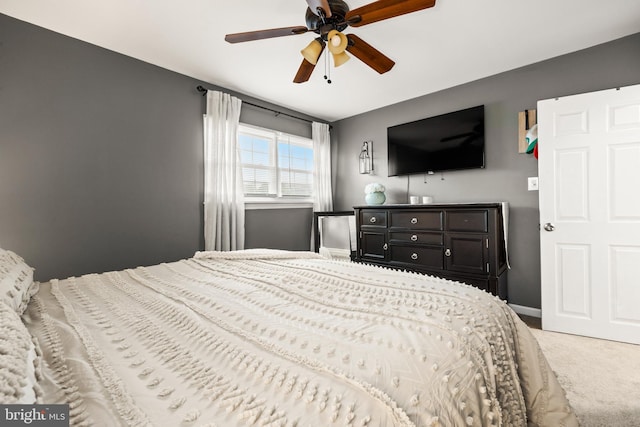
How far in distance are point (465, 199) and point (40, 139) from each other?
157 inches

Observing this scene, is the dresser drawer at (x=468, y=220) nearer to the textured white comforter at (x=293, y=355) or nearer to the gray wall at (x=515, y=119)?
the gray wall at (x=515, y=119)

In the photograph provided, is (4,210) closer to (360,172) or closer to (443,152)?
(360,172)

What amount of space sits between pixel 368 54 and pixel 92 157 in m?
2.38

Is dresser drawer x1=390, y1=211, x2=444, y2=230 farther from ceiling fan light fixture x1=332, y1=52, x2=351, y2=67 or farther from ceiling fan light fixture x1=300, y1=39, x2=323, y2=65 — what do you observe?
ceiling fan light fixture x1=300, y1=39, x2=323, y2=65

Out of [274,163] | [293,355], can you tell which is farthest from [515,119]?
[293,355]

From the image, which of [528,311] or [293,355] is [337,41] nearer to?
[293,355]

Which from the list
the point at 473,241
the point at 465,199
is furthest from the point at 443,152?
the point at 473,241

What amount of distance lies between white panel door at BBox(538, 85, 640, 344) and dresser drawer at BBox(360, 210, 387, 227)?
4.79 ft

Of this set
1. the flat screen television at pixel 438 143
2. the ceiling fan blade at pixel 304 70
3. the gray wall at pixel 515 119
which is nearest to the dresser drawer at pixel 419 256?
the gray wall at pixel 515 119

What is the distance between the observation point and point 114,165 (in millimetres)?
2451

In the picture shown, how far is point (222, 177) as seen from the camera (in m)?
3.06

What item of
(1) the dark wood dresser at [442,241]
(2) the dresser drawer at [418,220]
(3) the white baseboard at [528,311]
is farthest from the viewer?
(2) the dresser drawer at [418,220]

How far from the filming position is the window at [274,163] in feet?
11.3

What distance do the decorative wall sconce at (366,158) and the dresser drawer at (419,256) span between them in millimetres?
1366
